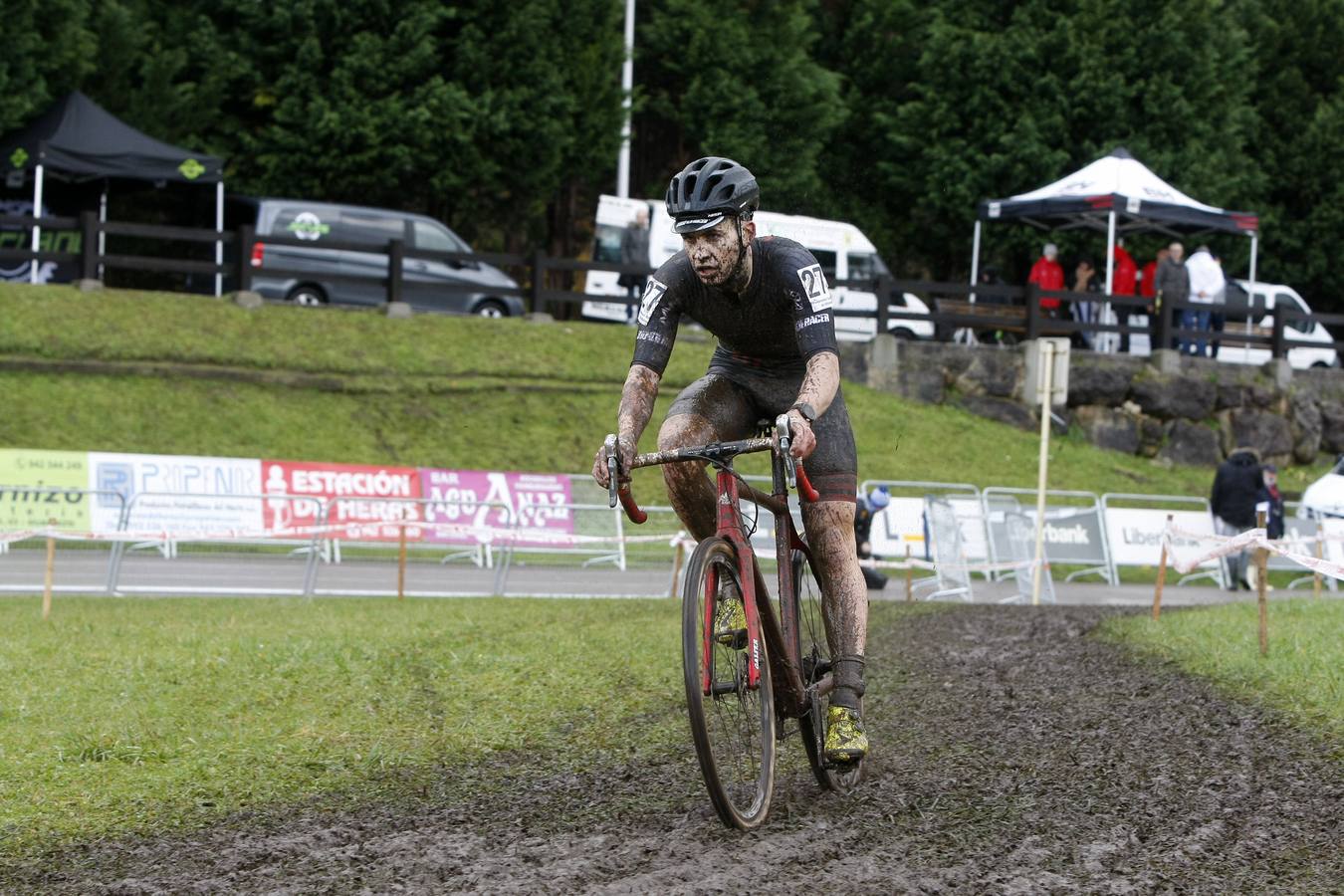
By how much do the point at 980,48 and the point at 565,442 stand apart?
694 inches

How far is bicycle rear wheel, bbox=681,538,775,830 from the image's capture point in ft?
18.1

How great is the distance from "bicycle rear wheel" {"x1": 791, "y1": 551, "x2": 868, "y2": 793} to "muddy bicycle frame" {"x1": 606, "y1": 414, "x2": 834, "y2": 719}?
0.05 meters

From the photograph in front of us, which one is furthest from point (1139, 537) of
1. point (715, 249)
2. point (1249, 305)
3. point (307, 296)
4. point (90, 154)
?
point (715, 249)

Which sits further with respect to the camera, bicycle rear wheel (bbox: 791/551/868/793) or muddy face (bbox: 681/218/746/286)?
bicycle rear wheel (bbox: 791/551/868/793)

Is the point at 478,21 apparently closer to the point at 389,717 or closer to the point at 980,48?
the point at 980,48

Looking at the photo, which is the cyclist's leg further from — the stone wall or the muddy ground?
the stone wall

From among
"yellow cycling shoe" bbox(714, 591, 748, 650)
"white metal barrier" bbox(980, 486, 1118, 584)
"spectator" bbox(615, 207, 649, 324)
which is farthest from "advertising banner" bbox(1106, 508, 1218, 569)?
"yellow cycling shoe" bbox(714, 591, 748, 650)

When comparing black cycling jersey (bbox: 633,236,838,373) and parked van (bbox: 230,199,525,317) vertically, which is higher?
parked van (bbox: 230,199,525,317)

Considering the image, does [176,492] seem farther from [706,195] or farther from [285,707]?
[706,195]

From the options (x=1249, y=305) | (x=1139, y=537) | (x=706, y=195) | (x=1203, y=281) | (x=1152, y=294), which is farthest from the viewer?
(x=1249, y=305)

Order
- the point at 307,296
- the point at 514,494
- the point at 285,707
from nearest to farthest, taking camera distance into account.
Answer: the point at 285,707, the point at 514,494, the point at 307,296

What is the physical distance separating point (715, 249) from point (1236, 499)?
17954 mm

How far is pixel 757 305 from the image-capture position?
21.1 feet

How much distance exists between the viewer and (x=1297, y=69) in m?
43.7
